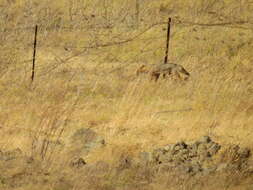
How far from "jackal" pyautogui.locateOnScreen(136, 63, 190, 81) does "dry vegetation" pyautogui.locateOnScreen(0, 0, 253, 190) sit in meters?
0.21

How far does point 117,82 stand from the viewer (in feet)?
44.6

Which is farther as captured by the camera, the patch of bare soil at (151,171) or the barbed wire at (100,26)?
the barbed wire at (100,26)

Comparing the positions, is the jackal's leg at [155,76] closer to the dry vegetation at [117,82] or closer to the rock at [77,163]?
the dry vegetation at [117,82]

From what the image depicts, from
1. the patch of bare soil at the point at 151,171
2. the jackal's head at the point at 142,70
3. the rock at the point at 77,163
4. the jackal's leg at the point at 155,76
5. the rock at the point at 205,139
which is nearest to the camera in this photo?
the patch of bare soil at the point at 151,171

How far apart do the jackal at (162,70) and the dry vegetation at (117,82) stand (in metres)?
0.21

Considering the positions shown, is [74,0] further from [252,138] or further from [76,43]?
[252,138]

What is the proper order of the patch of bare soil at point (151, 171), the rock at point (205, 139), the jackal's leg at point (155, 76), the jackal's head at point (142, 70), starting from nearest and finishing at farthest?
the patch of bare soil at point (151, 171)
the rock at point (205, 139)
the jackal's leg at point (155, 76)
the jackal's head at point (142, 70)

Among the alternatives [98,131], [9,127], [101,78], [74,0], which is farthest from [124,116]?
[74,0]

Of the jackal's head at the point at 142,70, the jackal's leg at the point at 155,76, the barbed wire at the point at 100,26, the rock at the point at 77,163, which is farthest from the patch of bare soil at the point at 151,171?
the barbed wire at the point at 100,26

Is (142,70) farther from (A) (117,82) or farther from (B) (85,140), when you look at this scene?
(B) (85,140)

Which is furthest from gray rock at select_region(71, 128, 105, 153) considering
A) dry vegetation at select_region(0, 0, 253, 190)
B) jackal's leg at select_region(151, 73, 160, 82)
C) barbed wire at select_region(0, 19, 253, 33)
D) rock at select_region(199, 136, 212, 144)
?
barbed wire at select_region(0, 19, 253, 33)

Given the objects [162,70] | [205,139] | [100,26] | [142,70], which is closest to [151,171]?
[205,139]

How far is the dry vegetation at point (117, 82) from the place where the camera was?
11.8m

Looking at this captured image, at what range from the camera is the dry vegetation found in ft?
38.6
